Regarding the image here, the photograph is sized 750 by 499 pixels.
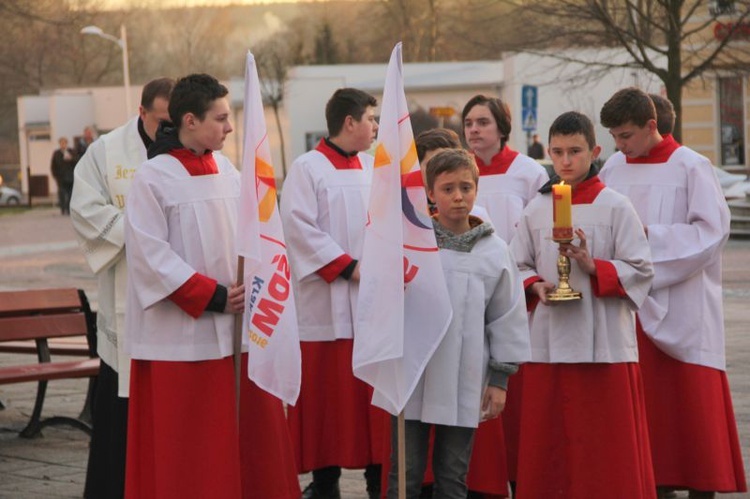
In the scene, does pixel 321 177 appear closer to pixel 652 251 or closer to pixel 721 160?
pixel 652 251

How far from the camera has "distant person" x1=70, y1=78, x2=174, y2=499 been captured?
304 inches

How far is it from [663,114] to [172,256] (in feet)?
9.08

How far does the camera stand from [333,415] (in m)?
8.55

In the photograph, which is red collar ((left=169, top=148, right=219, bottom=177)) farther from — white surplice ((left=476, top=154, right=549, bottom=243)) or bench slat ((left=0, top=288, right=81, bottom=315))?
bench slat ((left=0, top=288, right=81, bottom=315))

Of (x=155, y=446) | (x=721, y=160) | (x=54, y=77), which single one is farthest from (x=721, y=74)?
(x=54, y=77)

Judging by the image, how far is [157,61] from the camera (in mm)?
105562

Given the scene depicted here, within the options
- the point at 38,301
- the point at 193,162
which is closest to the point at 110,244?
the point at 193,162

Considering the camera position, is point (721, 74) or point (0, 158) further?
point (0, 158)

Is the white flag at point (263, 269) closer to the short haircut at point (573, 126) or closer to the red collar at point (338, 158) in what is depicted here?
the short haircut at point (573, 126)

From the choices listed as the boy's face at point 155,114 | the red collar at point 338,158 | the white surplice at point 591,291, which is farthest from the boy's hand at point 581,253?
the boy's face at point 155,114

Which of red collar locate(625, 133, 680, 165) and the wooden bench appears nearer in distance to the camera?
red collar locate(625, 133, 680, 165)

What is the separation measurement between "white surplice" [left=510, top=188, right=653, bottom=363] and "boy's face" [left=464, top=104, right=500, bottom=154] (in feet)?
4.02

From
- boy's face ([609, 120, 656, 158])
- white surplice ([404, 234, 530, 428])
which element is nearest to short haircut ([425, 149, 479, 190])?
white surplice ([404, 234, 530, 428])

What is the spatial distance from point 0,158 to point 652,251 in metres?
94.0
